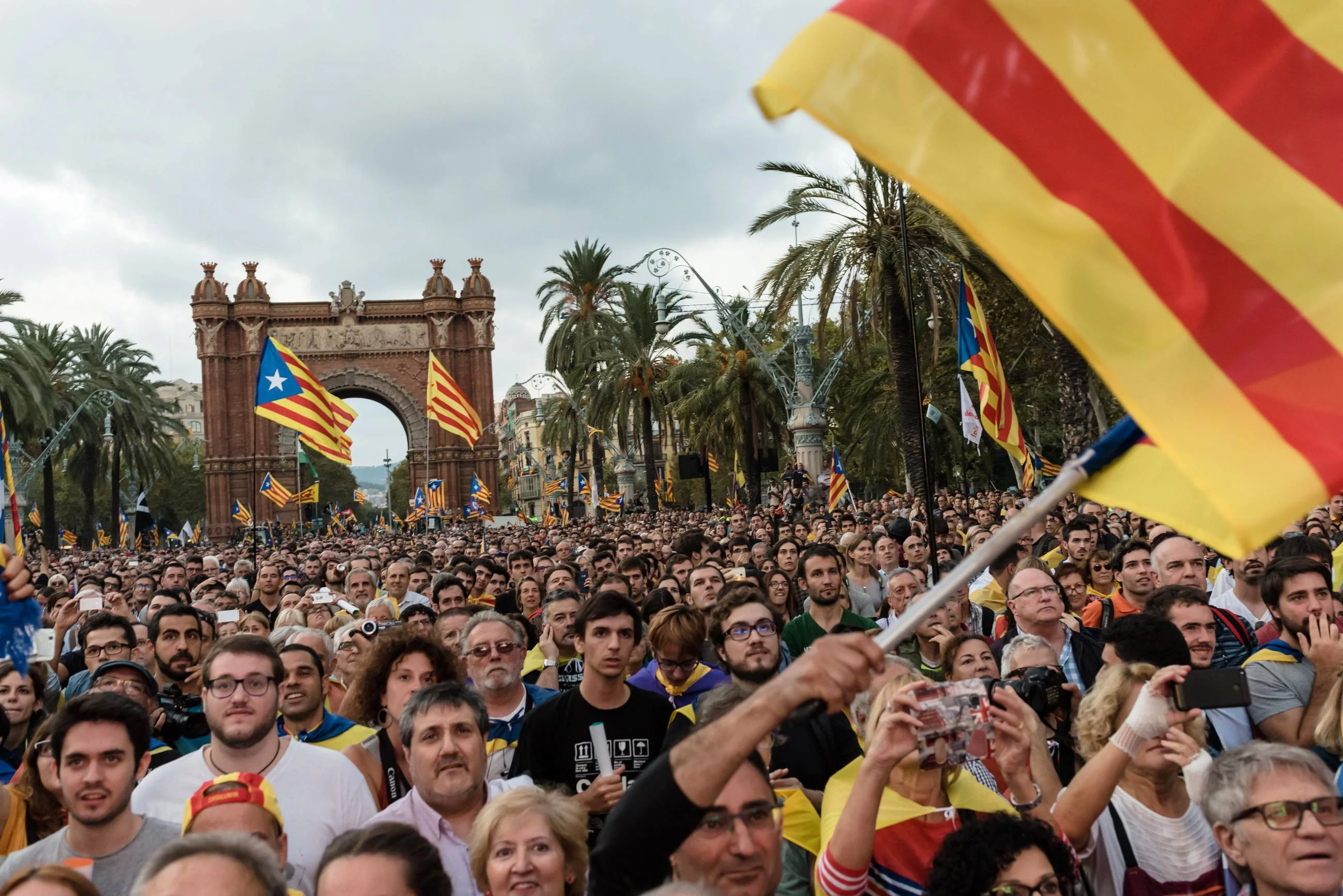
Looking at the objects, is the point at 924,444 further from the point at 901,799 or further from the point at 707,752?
the point at 707,752

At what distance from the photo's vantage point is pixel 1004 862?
290cm

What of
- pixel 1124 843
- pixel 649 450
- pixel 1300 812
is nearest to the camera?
pixel 1300 812

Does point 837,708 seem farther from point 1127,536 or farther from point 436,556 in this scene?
point 436,556

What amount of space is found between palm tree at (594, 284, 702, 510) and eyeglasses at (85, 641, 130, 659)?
3003 cm

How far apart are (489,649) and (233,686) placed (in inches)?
52.5

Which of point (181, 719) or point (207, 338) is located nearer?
point (181, 719)

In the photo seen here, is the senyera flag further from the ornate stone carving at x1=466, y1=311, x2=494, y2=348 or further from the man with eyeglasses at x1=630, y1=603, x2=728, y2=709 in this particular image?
the ornate stone carving at x1=466, y1=311, x2=494, y2=348

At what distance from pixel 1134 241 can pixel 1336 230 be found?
440mm

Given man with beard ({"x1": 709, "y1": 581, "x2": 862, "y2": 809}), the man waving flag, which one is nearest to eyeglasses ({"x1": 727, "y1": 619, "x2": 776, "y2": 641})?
man with beard ({"x1": 709, "y1": 581, "x2": 862, "y2": 809})

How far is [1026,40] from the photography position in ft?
9.39

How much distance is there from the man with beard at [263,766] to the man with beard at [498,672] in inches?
43.2

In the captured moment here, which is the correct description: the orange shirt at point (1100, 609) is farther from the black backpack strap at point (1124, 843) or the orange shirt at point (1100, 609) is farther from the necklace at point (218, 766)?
the necklace at point (218, 766)

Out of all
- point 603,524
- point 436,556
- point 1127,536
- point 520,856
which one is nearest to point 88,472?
point 603,524

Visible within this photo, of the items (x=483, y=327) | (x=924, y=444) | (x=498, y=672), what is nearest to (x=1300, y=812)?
(x=498, y=672)
